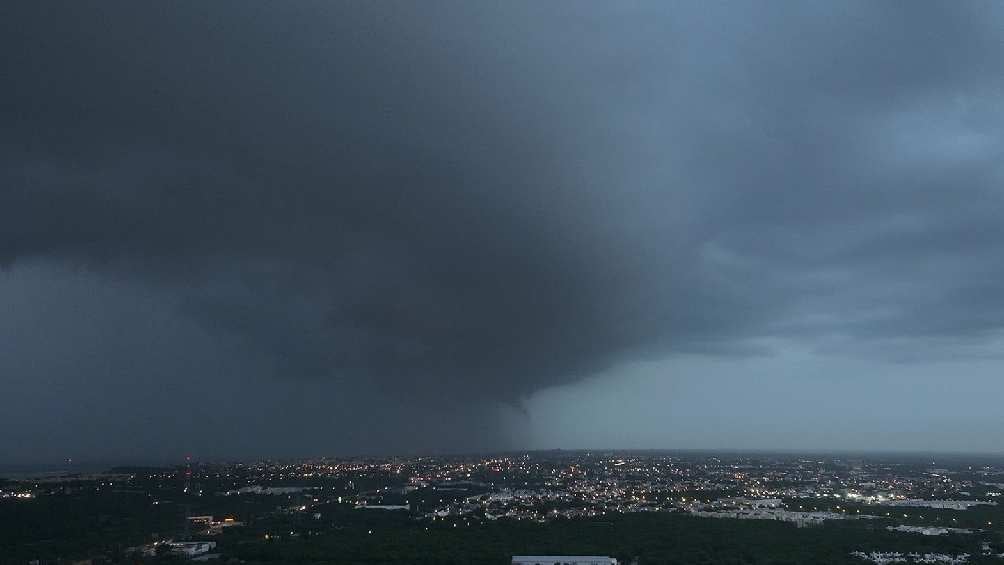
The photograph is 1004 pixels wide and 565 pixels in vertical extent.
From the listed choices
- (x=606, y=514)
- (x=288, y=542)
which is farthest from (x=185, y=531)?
(x=606, y=514)

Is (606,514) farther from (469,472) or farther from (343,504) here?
(469,472)

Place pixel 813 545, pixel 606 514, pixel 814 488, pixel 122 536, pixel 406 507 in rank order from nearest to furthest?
pixel 813 545 < pixel 122 536 < pixel 606 514 < pixel 406 507 < pixel 814 488

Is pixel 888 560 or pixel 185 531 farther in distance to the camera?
pixel 185 531

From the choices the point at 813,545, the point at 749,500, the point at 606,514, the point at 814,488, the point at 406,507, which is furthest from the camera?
the point at 814,488

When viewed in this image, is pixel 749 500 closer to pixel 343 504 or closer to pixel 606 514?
pixel 606 514

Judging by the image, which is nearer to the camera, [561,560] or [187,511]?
[561,560]

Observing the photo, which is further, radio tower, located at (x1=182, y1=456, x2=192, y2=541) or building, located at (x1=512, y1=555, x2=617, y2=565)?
radio tower, located at (x1=182, y1=456, x2=192, y2=541)

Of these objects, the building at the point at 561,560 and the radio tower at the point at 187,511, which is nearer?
the building at the point at 561,560
